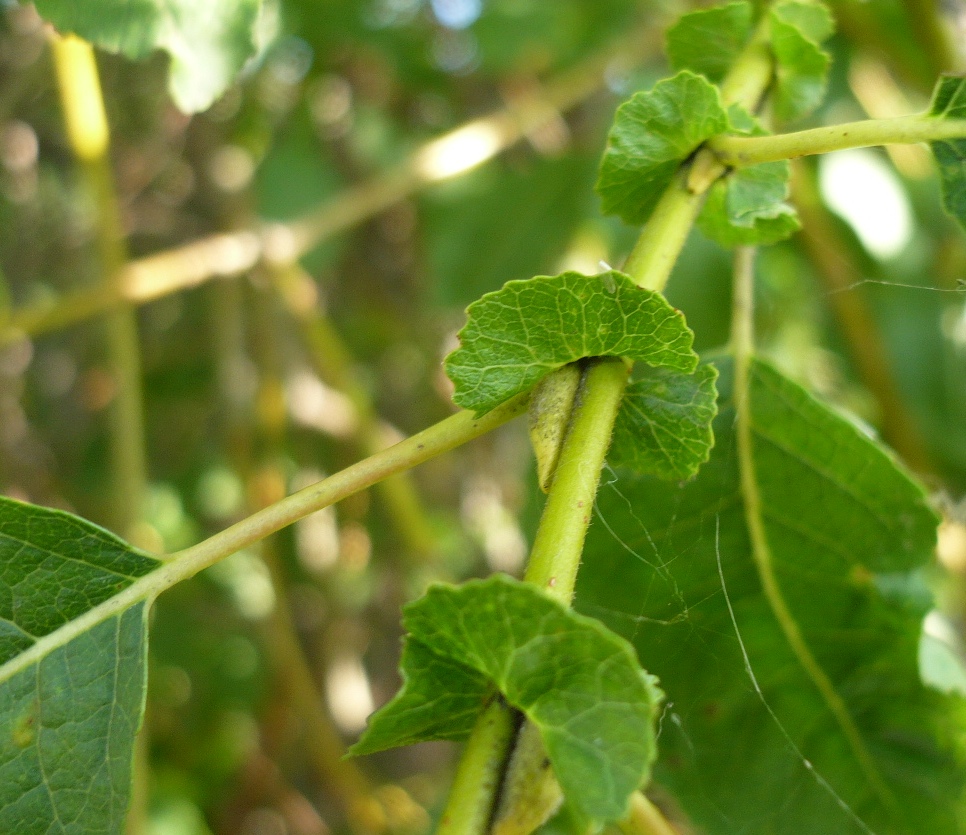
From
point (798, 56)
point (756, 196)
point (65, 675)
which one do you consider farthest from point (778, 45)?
point (65, 675)

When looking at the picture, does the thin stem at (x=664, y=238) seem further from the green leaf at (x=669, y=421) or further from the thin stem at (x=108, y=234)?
the thin stem at (x=108, y=234)

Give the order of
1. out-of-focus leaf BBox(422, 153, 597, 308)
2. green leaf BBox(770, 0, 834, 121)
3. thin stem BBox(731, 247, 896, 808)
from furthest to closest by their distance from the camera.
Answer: out-of-focus leaf BBox(422, 153, 597, 308), thin stem BBox(731, 247, 896, 808), green leaf BBox(770, 0, 834, 121)

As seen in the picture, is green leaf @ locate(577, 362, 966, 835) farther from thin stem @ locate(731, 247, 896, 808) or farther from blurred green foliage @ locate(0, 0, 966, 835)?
blurred green foliage @ locate(0, 0, 966, 835)

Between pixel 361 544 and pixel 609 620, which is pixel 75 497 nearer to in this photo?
pixel 361 544

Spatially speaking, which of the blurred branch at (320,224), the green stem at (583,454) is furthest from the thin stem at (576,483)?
the blurred branch at (320,224)

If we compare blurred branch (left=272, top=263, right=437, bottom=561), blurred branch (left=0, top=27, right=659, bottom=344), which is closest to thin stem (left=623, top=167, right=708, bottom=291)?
blurred branch (left=0, top=27, right=659, bottom=344)
